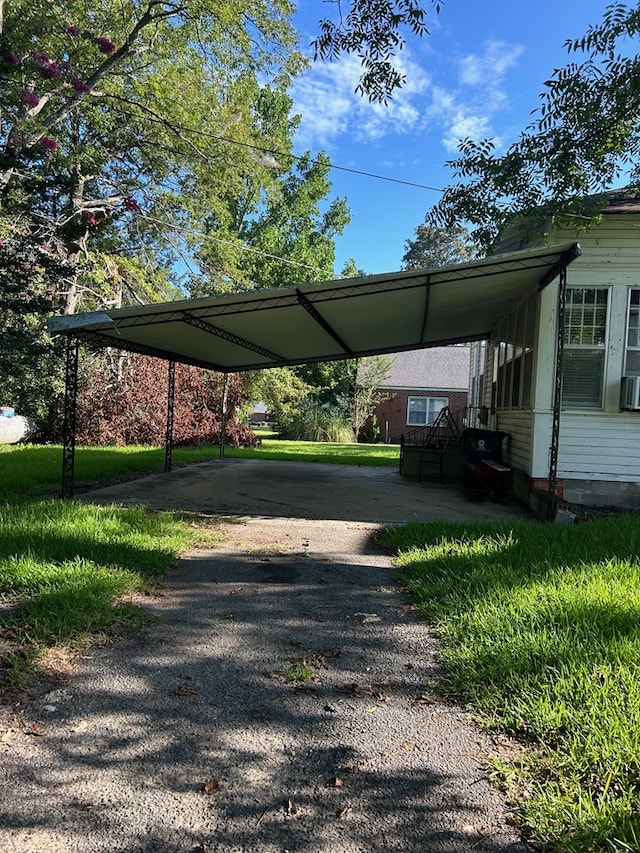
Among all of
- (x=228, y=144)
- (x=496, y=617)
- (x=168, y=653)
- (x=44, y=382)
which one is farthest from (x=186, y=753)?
(x=228, y=144)

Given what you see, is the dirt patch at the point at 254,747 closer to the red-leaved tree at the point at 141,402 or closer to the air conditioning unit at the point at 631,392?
the air conditioning unit at the point at 631,392

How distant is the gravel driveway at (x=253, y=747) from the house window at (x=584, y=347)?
555 cm

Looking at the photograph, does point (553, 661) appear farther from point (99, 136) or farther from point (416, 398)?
point (416, 398)

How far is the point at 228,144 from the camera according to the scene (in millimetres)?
14172

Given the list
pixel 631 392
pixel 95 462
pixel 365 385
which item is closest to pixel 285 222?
pixel 365 385

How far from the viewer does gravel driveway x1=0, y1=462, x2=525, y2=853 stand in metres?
1.83

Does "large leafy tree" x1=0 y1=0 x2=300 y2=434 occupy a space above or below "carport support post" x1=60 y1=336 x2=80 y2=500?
above

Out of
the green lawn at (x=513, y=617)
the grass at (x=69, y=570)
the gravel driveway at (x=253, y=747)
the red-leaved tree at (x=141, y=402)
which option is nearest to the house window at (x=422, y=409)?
the red-leaved tree at (x=141, y=402)

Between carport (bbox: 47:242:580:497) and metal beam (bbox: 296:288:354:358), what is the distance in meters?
0.02

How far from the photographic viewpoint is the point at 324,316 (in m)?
8.34

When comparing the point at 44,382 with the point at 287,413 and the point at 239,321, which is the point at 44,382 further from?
the point at 287,413

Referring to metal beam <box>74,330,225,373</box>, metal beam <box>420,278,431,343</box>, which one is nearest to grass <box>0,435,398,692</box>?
metal beam <box>74,330,225,373</box>

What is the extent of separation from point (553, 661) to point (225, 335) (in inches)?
300

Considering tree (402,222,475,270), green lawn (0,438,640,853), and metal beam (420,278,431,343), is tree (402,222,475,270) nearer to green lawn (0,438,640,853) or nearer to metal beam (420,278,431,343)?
metal beam (420,278,431,343)
